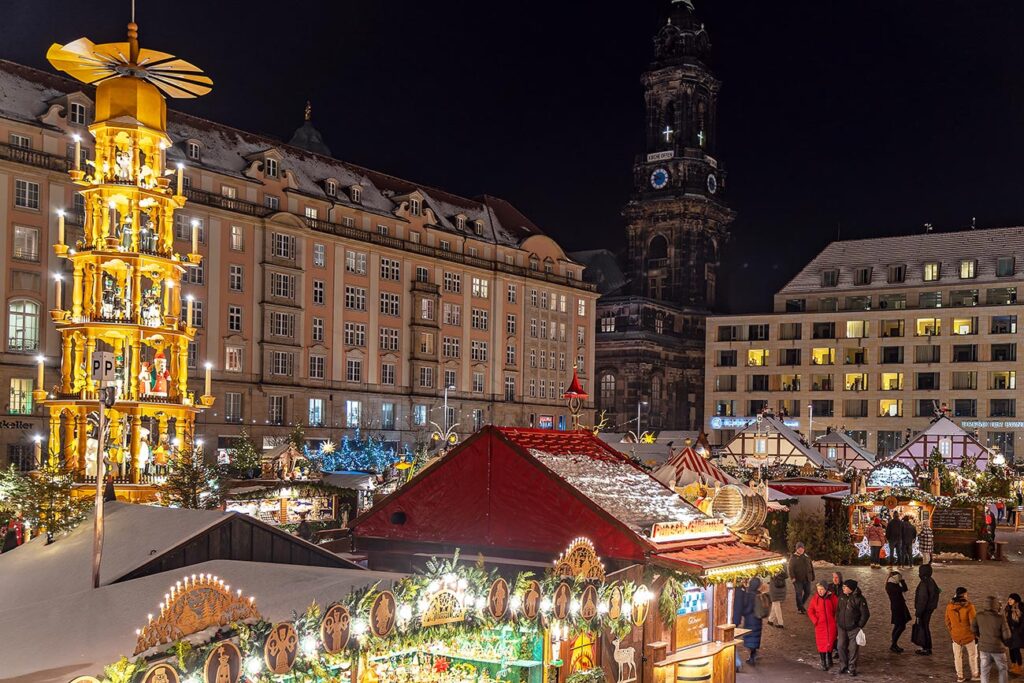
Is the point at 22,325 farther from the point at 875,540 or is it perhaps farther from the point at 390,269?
the point at 875,540

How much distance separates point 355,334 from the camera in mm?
71750

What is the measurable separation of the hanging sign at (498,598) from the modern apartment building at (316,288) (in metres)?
44.9

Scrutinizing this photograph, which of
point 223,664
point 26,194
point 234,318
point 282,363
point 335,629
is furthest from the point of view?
point 282,363

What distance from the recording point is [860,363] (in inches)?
3578

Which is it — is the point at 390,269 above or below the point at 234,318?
above

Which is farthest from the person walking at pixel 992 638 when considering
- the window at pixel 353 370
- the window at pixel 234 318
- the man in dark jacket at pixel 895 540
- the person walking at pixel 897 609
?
the window at pixel 353 370

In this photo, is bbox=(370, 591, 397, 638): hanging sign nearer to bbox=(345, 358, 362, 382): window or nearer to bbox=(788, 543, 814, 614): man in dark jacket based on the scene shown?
bbox=(788, 543, 814, 614): man in dark jacket

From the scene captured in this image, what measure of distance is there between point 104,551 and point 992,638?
42.7 ft

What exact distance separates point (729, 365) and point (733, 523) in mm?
81471

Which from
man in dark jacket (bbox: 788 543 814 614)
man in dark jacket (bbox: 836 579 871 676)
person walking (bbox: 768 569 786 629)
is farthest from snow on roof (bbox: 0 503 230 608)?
man in dark jacket (bbox: 788 543 814 614)

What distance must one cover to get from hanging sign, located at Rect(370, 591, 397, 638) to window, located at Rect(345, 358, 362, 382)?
201ft

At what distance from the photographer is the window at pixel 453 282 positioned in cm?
7844

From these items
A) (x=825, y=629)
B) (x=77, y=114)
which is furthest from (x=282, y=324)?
(x=825, y=629)

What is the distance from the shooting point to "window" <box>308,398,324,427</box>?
67875 millimetres
